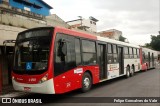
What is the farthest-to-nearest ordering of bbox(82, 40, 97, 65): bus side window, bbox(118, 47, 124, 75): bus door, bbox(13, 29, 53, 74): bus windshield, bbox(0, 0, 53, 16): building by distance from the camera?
bbox(0, 0, 53, 16): building
bbox(118, 47, 124, 75): bus door
bbox(82, 40, 97, 65): bus side window
bbox(13, 29, 53, 74): bus windshield

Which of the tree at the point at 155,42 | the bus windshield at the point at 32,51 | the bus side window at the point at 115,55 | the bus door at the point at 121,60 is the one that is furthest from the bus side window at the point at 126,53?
the tree at the point at 155,42

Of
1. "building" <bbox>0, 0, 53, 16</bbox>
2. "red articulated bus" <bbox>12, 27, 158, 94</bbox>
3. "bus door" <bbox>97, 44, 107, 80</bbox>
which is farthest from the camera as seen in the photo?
"building" <bbox>0, 0, 53, 16</bbox>

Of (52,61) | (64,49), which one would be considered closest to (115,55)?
(64,49)

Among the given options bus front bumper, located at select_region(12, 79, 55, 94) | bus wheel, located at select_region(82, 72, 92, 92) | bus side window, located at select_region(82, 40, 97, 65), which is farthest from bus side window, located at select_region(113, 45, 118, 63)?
bus front bumper, located at select_region(12, 79, 55, 94)

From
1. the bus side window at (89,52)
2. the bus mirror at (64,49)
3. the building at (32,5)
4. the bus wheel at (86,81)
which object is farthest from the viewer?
the building at (32,5)

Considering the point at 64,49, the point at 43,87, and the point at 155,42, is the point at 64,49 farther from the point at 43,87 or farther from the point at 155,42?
the point at 155,42

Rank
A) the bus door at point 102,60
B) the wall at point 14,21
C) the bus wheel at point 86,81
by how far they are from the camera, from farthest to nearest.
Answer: the wall at point 14,21, the bus door at point 102,60, the bus wheel at point 86,81

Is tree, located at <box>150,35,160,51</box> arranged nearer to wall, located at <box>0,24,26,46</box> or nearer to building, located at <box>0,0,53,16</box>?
building, located at <box>0,0,53,16</box>

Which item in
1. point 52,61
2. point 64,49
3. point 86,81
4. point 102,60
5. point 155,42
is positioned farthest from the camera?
point 155,42

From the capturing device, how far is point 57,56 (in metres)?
8.77

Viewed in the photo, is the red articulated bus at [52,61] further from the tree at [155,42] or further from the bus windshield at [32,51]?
the tree at [155,42]

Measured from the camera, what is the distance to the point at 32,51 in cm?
877

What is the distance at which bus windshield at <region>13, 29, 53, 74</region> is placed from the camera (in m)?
8.54

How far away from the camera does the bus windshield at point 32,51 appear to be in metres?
8.54
